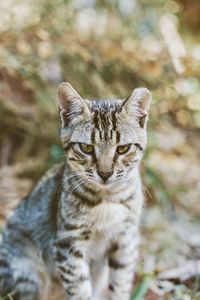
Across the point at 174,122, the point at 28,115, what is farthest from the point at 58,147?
the point at 174,122

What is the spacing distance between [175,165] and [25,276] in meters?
2.89

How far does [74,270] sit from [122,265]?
36cm

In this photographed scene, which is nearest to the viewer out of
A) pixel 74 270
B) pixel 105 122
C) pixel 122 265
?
pixel 105 122

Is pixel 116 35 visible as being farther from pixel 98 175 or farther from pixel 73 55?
pixel 98 175

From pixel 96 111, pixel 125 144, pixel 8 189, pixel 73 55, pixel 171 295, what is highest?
→ pixel 73 55

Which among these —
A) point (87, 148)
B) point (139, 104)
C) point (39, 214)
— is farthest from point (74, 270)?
point (139, 104)

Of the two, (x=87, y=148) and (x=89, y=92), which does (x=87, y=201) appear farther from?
(x=89, y=92)

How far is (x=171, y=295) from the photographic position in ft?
12.0

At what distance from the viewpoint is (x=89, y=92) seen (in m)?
5.21

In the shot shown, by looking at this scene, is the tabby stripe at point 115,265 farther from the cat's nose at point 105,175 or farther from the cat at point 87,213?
the cat's nose at point 105,175

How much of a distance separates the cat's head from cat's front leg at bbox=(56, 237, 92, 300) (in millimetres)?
406

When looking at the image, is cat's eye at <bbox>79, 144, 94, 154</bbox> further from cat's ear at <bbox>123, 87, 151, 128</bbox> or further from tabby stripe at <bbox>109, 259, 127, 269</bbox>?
tabby stripe at <bbox>109, 259, 127, 269</bbox>

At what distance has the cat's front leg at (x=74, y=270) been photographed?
312 centimetres

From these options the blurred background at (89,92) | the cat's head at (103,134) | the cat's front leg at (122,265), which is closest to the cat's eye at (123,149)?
the cat's head at (103,134)
